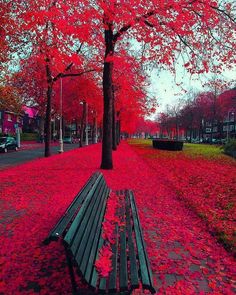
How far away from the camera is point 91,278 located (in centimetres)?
305

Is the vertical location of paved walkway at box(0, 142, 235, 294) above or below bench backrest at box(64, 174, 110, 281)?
below

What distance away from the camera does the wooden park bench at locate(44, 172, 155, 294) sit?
2.99 meters

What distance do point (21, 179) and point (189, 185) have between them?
6.44m

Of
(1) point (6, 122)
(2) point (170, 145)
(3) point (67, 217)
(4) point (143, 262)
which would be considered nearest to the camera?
(4) point (143, 262)

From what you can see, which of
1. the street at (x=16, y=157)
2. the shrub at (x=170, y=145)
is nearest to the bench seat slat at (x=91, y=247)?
the street at (x=16, y=157)

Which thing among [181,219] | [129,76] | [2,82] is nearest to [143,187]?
[181,219]

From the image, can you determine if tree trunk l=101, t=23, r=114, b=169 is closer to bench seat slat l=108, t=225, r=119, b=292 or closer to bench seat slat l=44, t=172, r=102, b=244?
bench seat slat l=44, t=172, r=102, b=244

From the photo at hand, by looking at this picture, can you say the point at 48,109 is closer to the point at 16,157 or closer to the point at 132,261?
the point at 16,157

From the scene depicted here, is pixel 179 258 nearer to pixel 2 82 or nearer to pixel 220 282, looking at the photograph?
pixel 220 282

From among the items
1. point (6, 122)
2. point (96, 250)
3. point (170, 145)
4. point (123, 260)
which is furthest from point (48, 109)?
point (6, 122)

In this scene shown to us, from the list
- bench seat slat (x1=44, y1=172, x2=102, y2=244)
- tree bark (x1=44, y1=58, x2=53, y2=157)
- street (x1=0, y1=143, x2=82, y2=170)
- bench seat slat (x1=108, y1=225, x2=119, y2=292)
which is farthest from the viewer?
tree bark (x1=44, y1=58, x2=53, y2=157)

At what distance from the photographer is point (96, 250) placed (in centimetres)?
370

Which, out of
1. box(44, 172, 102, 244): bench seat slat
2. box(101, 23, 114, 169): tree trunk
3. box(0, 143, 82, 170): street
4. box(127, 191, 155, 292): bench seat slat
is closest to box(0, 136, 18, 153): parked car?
box(0, 143, 82, 170): street

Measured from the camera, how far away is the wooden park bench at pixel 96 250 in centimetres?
299
